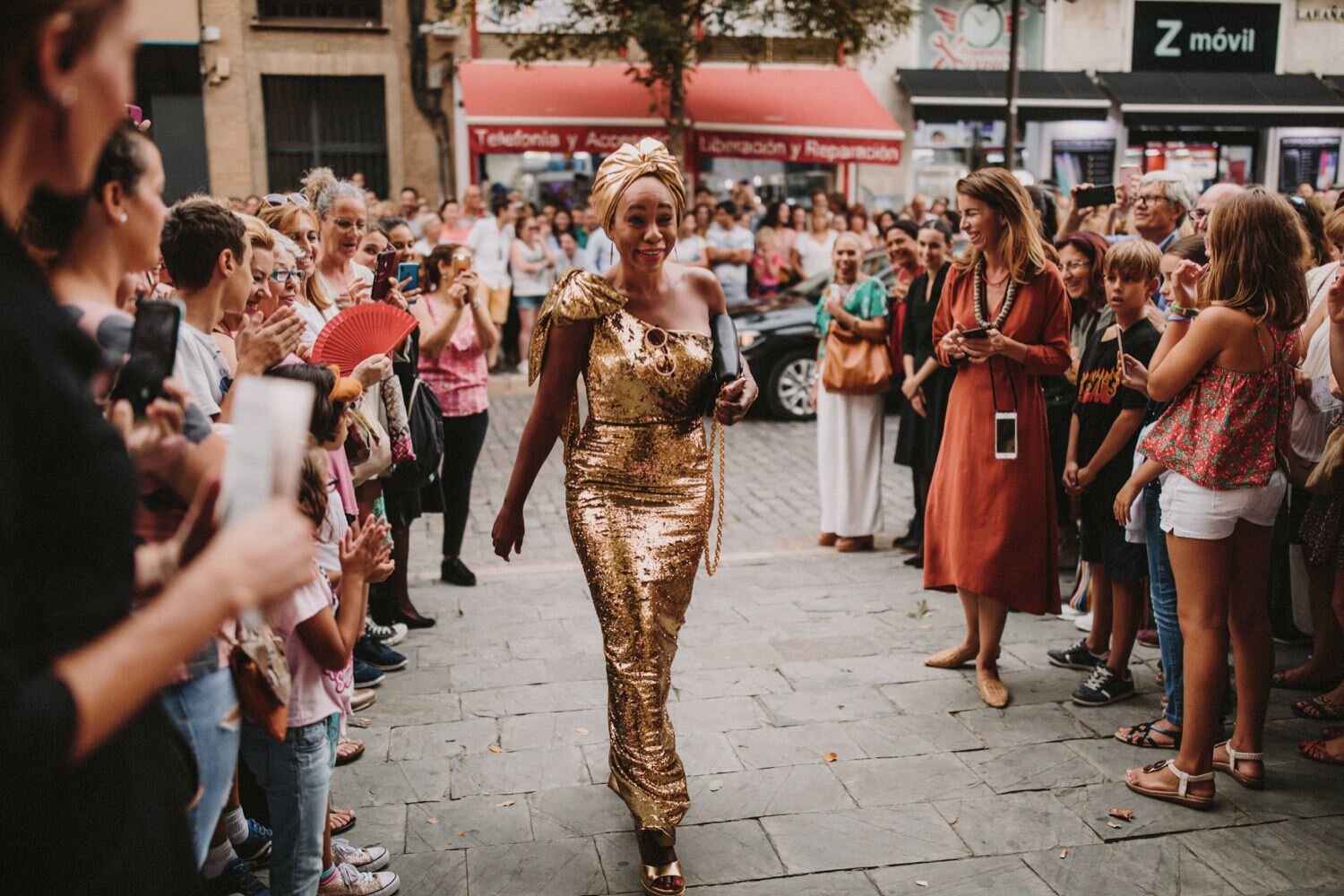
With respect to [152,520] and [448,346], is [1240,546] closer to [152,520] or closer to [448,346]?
[152,520]

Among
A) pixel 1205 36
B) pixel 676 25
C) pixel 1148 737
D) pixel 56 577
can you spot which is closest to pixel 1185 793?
pixel 1148 737

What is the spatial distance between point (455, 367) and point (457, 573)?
119cm

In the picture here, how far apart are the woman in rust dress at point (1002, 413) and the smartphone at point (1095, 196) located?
196cm

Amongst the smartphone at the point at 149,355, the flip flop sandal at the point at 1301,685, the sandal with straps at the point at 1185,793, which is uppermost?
the smartphone at the point at 149,355

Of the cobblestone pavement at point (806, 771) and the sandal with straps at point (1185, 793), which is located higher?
the sandal with straps at point (1185, 793)

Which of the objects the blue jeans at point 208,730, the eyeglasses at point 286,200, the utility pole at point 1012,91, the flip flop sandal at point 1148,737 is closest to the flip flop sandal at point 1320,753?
the flip flop sandal at point 1148,737

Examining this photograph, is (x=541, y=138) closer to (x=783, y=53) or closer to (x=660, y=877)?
(x=783, y=53)

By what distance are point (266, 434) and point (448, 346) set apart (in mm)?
4829

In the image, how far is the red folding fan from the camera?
13.1 ft

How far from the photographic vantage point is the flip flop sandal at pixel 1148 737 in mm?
4246

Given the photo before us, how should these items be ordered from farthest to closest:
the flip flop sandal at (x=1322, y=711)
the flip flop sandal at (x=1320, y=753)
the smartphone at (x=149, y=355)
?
the flip flop sandal at (x=1322, y=711) → the flip flop sandal at (x=1320, y=753) → the smartphone at (x=149, y=355)

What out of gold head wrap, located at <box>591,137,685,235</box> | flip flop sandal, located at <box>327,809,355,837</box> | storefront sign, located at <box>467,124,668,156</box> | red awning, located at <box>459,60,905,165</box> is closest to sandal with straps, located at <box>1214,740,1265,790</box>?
gold head wrap, located at <box>591,137,685,235</box>

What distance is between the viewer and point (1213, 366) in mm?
3740

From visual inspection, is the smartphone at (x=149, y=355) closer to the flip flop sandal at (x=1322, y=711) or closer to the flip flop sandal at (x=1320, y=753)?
the flip flop sandal at (x=1320, y=753)
